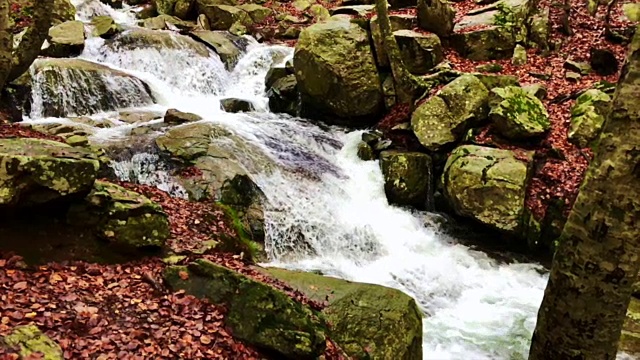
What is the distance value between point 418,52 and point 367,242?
6028mm

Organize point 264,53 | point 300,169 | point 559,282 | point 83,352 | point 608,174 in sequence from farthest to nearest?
point 264,53 → point 300,169 → point 83,352 → point 559,282 → point 608,174

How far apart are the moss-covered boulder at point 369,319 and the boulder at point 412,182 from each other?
17.9 feet

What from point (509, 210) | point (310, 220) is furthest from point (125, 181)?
point (509, 210)

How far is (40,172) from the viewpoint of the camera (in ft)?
15.3

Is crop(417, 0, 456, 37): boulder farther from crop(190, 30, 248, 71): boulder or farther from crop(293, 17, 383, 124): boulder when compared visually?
crop(190, 30, 248, 71): boulder

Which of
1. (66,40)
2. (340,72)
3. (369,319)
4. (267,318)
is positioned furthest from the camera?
(66,40)

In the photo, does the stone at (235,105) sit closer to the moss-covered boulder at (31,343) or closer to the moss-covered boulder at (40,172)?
the moss-covered boulder at (40,172)

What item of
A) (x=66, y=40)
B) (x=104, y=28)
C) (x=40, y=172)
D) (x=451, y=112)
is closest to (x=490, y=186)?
(x=451, y=112)

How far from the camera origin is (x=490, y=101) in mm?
10531

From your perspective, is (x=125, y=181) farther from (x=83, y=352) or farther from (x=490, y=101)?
(x=490, y=101)

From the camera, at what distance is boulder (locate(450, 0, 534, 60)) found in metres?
12.9

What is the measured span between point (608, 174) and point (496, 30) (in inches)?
455

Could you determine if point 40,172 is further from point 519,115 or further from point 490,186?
point 519,115

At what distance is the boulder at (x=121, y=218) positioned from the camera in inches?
205
